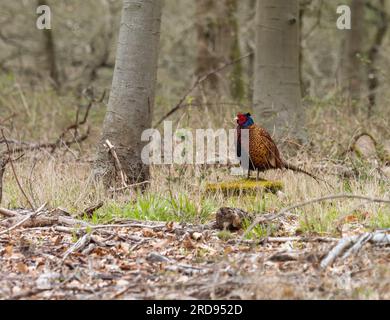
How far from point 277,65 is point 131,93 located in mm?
2815

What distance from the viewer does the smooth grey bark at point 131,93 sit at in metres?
7.37

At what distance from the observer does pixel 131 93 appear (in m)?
7.40

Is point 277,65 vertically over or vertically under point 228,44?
under

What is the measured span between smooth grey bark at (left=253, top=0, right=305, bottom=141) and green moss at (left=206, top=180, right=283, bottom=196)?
2639 millimetres

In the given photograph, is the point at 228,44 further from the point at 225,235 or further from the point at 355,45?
the point at 225,235

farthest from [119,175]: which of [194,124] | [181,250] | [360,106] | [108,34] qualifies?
[108,34]

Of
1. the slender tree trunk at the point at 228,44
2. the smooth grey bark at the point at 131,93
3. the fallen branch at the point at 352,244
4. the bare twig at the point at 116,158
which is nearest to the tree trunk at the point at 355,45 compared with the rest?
the slender tree trunk at the point at 228,44

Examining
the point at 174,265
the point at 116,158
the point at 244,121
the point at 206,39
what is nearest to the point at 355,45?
the point at 206,39

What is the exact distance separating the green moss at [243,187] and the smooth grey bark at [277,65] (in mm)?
2639

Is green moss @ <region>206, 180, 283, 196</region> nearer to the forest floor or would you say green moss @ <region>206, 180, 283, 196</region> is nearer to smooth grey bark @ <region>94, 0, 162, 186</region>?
smooth grey bark @ <region>94, 0, 162, 186</region>

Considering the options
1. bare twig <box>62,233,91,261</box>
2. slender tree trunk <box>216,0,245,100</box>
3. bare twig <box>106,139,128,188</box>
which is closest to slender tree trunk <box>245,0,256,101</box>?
slender tree trunk <box>216,0,245,100</box>

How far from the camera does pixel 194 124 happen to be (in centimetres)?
1025

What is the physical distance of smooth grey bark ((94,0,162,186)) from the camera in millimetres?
7371
